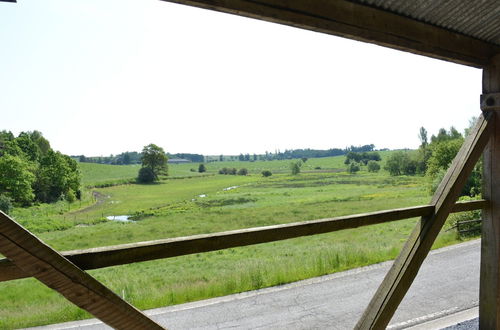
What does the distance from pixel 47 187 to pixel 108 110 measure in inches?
217

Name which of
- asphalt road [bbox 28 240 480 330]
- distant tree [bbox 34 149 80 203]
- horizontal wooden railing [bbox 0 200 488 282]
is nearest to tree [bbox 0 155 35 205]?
distant tree [bbox 34 149 80 203]

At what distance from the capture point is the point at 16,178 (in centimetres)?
860

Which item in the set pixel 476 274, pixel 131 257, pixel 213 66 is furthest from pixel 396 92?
pixel 131 257

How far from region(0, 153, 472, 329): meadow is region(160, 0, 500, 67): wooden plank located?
248 inches

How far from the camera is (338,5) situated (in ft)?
5.37

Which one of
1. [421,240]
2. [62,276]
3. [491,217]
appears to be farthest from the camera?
[491,217]

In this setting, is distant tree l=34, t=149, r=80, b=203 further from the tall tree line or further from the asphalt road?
the asphalt road

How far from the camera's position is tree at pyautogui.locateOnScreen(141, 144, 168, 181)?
10.7 m

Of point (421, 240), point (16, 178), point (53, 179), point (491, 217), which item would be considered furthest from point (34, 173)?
point (491, 217)

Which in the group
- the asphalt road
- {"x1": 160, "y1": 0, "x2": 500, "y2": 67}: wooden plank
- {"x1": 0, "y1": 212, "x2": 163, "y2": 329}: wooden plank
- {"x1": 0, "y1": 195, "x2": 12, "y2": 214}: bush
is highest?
{"x1": 160, "y1": 0, "x2": 500, "y2": 67}: wooden plank

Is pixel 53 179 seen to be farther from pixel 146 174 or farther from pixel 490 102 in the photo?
pixel 490 102

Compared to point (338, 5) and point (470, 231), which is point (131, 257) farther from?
point (470, 231)

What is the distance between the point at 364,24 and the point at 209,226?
32.6 metres

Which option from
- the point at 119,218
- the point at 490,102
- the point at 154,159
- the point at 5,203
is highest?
the point at 490,102
